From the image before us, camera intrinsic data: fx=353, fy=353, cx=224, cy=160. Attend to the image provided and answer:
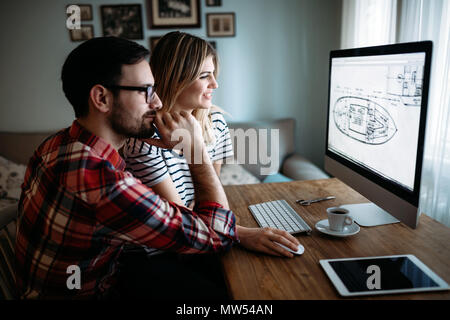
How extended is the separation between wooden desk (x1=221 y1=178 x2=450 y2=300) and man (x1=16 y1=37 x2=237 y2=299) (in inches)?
4.4

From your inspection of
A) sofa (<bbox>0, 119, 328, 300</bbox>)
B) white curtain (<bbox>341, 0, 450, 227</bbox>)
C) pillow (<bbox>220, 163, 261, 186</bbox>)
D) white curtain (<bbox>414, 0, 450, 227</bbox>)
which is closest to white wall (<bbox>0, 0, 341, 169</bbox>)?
sofa (<bbox>0, 119, 328, 300</bbox>)

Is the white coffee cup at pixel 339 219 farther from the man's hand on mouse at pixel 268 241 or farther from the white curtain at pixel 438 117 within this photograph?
the white curtain at pixel 438 117

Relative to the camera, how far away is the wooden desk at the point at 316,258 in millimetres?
820

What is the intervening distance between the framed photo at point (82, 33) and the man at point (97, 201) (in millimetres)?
2242

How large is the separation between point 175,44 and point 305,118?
2.07 metres

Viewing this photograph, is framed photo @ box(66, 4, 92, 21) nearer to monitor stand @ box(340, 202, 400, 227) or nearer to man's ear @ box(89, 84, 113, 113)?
man's ear @ box(89, 84, 113, 113)

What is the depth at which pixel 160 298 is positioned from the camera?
3.51 feet

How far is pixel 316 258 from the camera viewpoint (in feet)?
3.14

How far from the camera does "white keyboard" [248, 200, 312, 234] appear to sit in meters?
1.13

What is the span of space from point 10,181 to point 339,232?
2578mm

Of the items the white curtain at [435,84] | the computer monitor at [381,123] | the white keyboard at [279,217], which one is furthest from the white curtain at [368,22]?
the white keyboard at [279,217]

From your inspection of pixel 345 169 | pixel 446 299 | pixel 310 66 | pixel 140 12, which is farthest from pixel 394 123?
pixel 140 12

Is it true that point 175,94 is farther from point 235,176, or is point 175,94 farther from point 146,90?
point 235,176

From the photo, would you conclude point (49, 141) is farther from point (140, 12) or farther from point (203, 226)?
point (140, 12)
